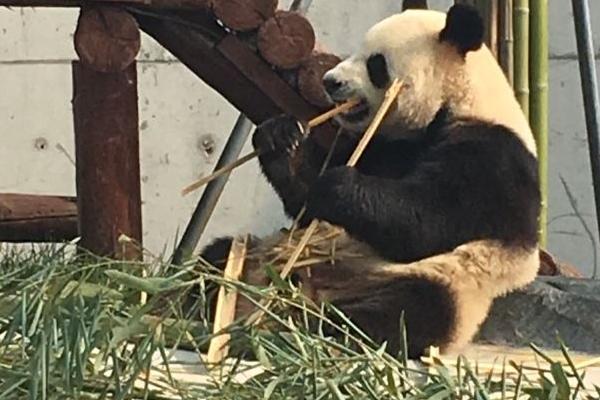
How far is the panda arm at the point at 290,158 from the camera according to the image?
3.59 metres

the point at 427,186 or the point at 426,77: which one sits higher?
the point at 426,77

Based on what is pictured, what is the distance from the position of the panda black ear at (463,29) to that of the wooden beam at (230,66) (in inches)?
16.8

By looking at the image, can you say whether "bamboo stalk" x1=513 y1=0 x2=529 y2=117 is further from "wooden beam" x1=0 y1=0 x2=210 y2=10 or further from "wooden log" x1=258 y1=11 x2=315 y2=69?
"wooden beam" x1=0 y1=0 x2=210 y2=10

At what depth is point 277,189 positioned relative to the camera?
12.2 ft

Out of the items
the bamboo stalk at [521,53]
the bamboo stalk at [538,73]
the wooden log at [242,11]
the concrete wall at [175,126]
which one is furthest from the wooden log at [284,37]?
the concrete wall at [175,126]

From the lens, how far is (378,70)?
11.7ft

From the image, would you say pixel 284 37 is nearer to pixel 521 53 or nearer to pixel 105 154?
pixel 105 154

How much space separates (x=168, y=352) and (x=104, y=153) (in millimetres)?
1055

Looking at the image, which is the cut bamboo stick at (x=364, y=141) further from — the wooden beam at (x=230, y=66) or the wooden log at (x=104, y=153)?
the wooden log at (x=104, y=153)

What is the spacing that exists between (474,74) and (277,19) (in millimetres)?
524

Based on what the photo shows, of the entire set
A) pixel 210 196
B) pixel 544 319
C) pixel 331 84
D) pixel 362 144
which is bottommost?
pixel 544 319

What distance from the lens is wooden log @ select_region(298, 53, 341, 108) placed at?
11.9 ft

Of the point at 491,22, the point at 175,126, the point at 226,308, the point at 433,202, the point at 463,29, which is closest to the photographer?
the point at 226,308

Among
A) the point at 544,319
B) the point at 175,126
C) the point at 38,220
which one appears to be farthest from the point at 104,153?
the point at 175,126
